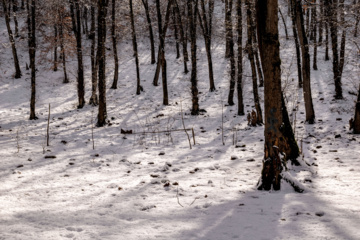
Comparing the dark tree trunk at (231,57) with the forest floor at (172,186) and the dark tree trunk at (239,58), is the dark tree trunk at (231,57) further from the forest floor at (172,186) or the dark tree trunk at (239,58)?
the forest floor at (172,186)

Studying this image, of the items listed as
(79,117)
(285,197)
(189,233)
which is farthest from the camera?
(79,117)

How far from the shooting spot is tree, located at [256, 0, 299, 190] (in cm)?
409

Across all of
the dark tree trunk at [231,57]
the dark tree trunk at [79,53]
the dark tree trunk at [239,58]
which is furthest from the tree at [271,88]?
the dark tree trunk at [79,53]

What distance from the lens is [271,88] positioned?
4.25 metres

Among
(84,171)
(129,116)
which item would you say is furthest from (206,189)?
(129,116)

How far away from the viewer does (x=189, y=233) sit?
10.4 feet

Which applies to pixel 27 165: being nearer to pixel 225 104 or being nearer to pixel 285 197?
pixel 285 197

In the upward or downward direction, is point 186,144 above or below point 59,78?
below

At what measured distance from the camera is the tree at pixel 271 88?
4094mm

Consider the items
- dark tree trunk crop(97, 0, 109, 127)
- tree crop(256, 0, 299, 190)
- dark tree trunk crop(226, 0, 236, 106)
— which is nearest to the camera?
tree crop(256, 0, 299, 190)

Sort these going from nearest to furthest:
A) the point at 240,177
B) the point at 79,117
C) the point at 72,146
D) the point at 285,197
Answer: the point at 285,197
the point at 240,177
the point at 72,146
the point at 79,117

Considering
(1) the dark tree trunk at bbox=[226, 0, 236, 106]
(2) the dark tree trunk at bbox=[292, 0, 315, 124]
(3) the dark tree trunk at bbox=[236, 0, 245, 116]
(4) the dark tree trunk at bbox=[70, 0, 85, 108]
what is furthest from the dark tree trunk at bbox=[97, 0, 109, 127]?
(2) the dark tree trunk at bbox=[292, 0, 315, 124]

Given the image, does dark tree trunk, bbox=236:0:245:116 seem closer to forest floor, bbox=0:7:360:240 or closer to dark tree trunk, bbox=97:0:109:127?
forest floor, bbox=0:7:360:240

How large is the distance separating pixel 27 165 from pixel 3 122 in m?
8.72
